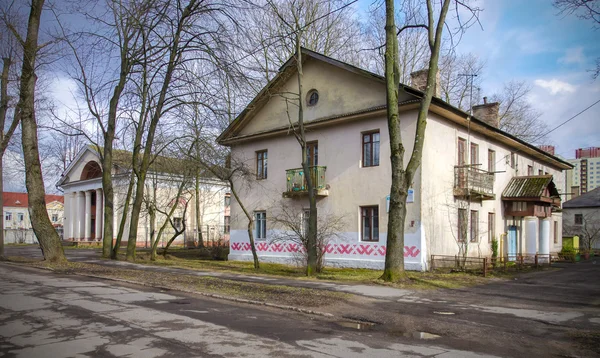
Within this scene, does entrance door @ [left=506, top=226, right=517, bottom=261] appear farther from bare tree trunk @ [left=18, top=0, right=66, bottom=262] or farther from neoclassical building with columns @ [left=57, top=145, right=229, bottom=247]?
neoclassical building with columns @ [left=57, top=145, right=229, bottom=247]

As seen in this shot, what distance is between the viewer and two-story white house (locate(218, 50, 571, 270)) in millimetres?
20141

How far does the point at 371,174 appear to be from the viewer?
21.0 metres

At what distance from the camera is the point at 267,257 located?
2519 cm

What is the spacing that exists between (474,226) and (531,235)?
24.8ft

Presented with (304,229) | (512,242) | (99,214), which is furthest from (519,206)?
(99,214)

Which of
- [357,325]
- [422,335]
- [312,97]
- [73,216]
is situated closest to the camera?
[422,335]

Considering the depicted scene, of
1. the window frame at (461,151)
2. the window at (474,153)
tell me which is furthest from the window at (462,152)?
the window at (474,153)

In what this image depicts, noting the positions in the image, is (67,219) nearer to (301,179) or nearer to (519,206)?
(301,179)

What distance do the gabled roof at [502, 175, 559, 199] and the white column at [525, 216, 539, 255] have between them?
2339 mm

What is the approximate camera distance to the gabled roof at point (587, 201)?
1980 inches

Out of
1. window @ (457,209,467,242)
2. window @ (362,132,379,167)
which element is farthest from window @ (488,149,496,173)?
window @ (362,132,379,167)

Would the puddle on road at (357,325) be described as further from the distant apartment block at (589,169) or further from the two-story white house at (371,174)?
the distant apartment block at (589,169)

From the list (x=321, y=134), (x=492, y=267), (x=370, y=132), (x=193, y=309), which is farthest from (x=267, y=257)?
(x=193, y=309)

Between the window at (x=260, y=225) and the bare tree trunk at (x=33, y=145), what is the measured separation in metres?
10.5
